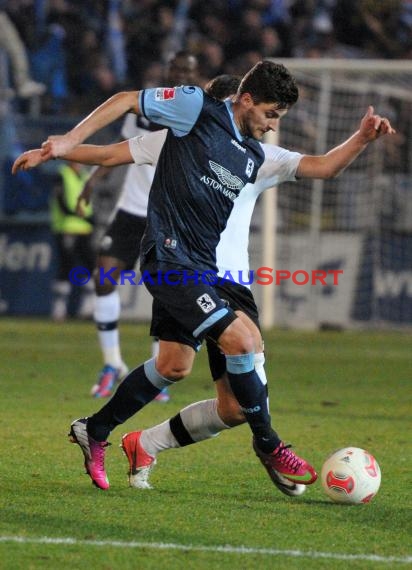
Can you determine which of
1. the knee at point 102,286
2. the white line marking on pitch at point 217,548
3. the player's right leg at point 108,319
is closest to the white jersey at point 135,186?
the player's right leg at point 108,319

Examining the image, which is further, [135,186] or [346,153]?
[135,186]

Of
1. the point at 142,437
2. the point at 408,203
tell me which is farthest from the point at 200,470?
the point at 408,203

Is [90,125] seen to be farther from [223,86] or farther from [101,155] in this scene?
[223,86]

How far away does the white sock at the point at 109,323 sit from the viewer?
9.55 m

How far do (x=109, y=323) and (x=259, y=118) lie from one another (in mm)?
4375

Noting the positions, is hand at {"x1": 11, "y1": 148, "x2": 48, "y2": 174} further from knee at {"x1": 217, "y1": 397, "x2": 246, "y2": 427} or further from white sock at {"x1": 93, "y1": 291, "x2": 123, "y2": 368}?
white sock at {"x1": 93, "y1": 291, "x2": 123, "y2": 368}

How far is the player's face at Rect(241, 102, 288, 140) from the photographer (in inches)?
217

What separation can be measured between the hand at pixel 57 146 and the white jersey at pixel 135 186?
3.98m

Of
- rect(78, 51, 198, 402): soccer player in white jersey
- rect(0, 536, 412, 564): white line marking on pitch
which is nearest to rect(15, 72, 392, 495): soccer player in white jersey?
rect(0, 536, 412, 564): white line marking on pitch

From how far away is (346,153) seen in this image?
5.77 meters

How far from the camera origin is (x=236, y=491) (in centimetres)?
575

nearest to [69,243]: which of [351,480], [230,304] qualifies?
[230,304]

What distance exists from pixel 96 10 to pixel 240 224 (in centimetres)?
1365

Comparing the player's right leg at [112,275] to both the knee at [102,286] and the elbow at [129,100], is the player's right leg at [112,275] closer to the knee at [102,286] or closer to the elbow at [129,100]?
the knee at [102,286]
